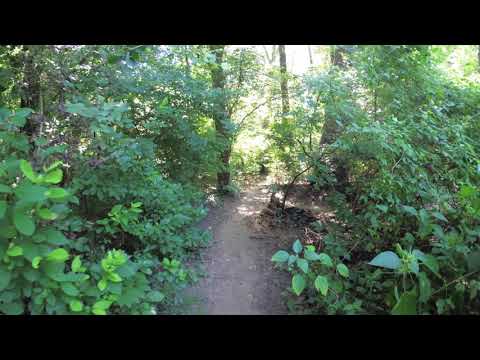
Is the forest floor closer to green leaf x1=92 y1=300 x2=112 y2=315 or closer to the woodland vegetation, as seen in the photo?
the woodland vegetation

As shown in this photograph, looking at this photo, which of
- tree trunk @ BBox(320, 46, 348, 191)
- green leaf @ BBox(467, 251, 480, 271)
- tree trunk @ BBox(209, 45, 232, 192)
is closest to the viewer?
green leaf @ BBox(467, 251, 480, 271)

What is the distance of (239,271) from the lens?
505cm

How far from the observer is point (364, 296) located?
3.32m

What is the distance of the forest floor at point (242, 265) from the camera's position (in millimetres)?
4113

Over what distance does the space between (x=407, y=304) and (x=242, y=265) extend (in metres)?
3.43

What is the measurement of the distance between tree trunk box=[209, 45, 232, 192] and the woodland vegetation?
0.46ft

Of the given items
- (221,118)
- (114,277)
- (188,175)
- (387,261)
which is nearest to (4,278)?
(114,277)

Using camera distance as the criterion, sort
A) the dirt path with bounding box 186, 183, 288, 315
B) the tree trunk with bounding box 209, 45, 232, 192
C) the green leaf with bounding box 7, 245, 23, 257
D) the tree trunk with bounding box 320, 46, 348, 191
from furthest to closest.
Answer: the tree trunk with bounding box 209, 45, 232, 192 → the tree trunk with bounding box 320, 46, 348, 191 → the dirt path with bounding box 186, 183, 288, 315 → the green leaf with bounding box 7, 245, 23, 257

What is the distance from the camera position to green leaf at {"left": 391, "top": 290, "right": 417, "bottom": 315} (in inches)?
78.9

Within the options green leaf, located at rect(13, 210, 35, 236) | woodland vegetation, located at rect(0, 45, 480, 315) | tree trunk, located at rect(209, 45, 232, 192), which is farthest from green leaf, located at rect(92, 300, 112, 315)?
tree trunk, located at rect(209, 45, 232, 192)

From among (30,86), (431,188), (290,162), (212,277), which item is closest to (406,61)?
(431,188)

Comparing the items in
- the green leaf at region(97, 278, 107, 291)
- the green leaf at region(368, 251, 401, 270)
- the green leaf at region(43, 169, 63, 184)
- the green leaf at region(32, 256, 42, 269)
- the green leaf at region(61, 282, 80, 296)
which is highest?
the green leaf at region(43, 169, 63, 184)

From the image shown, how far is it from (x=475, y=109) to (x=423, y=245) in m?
2.90
